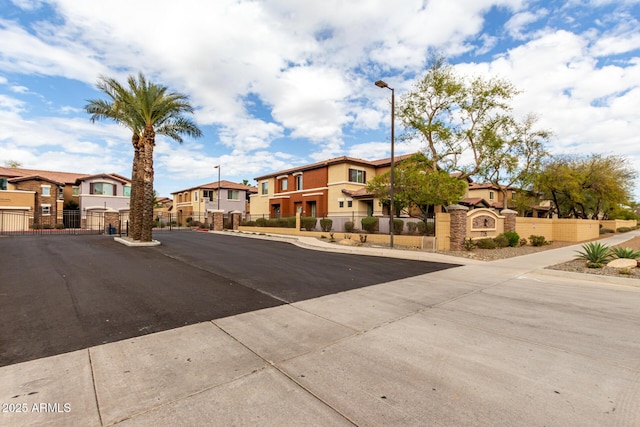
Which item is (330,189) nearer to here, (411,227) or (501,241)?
(411,227)

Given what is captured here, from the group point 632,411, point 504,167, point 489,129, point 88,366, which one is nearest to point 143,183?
point 88,366

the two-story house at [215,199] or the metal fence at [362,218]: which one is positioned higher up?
the two-story house at [215,199]

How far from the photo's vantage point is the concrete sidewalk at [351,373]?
2.81 meters

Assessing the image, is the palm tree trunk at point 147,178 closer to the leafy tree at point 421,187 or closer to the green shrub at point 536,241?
the leafy tree at point 421,187

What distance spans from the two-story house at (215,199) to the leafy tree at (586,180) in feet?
132

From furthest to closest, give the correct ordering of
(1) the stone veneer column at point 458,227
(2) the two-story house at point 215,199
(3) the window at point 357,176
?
(2) the two-story house at point 215,199 → (3) the window at point 357,176 → (1) the stone veneer column at point 458,227

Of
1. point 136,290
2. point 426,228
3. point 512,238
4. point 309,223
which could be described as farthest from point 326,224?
point 136,290

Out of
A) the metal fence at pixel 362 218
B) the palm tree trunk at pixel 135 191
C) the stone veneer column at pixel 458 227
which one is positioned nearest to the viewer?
the stone veneer column at pixel 458 227

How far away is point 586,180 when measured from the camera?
1182 inches

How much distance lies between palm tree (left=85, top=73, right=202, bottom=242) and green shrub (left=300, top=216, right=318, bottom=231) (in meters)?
12.8

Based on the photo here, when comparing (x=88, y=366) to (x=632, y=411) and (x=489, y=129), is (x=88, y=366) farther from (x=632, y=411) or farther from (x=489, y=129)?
(x=489, y=129)

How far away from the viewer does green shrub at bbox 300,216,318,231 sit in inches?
1118

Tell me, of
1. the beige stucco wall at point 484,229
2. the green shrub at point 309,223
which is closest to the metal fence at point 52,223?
the green shrub at point 309,223

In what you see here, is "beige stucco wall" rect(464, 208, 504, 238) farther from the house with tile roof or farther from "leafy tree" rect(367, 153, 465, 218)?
the house with tile roof
